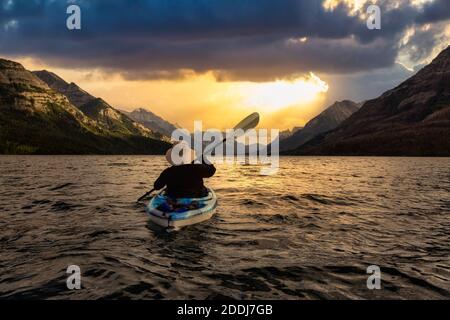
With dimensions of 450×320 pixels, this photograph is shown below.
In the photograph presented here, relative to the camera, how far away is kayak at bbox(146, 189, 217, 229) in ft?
52.1

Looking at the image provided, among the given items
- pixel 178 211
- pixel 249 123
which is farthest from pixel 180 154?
pixel 249 123

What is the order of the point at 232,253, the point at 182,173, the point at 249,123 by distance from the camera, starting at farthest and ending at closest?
the point at 249,123 < the point at 182,173 < the point at 232,253

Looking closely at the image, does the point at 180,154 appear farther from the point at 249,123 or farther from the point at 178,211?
the point at 249,123

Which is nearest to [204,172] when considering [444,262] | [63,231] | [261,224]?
[261,224]

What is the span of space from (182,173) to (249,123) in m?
11.4

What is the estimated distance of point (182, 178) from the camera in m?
17.4

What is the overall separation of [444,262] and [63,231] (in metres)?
14.0

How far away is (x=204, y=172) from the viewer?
1755 cm

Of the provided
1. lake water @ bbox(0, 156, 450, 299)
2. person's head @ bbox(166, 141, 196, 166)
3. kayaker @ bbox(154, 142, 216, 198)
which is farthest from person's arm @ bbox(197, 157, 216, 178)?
lake water @ bbox(0, 156, 450, 299)

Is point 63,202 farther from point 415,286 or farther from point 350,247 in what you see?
point 415,286

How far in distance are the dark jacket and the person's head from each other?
22 cm

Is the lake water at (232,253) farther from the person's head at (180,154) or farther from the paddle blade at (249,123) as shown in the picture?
the paddle blade at (249,123)

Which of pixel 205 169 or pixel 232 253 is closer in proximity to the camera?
pixel 232 253
